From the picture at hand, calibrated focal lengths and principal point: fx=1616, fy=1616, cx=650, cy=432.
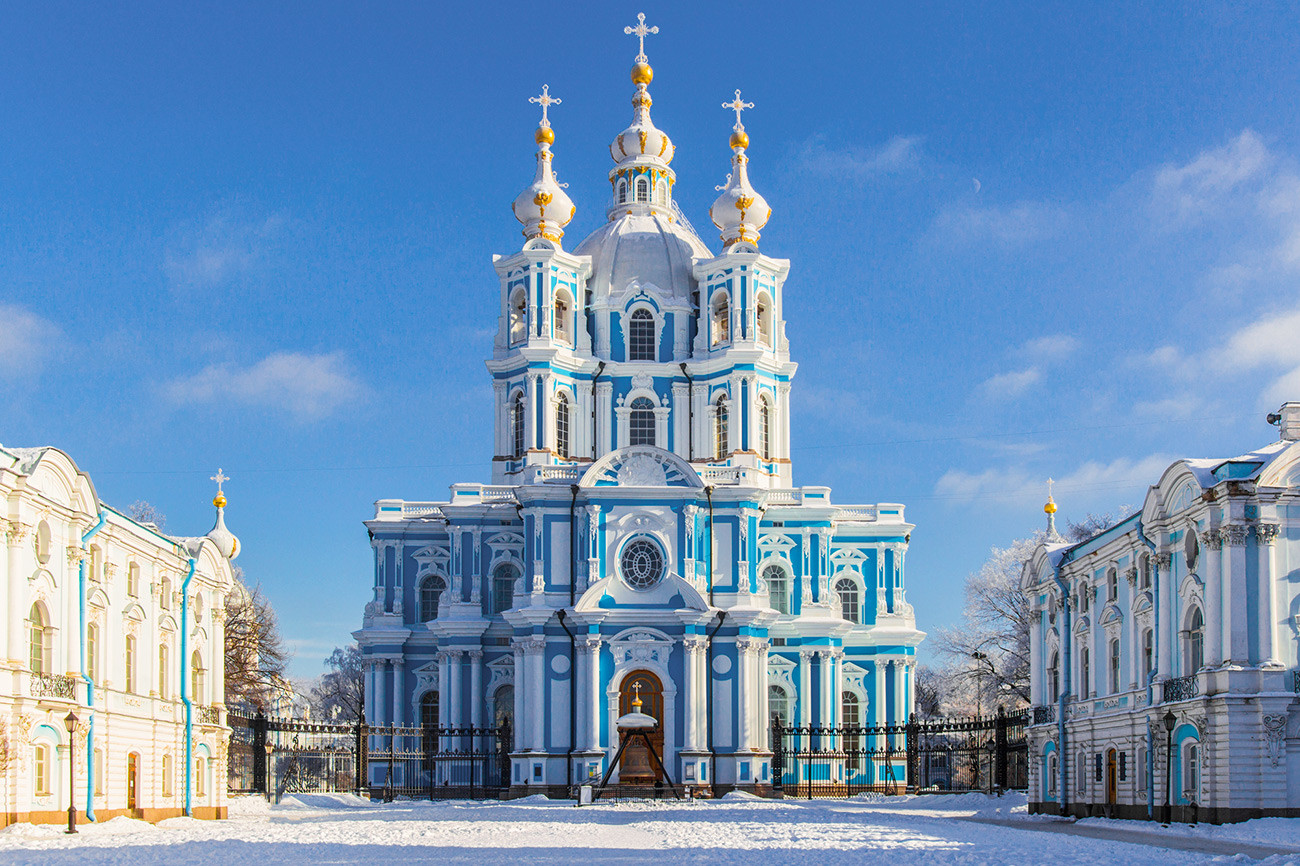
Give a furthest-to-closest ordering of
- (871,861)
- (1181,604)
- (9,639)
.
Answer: (1181,604)
(9,639)
(871,861)

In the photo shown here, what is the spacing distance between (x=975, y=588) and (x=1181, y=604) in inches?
1189

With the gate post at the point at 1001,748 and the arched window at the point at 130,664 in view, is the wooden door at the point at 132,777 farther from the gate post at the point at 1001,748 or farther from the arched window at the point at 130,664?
the gate post at the point at 1001,748

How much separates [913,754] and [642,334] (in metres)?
18.7

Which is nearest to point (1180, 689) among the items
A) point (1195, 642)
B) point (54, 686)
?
point (1195, 642)

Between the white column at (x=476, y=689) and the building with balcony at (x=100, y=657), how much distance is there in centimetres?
1323

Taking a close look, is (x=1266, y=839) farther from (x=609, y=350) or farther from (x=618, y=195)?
(x=618, y=195)

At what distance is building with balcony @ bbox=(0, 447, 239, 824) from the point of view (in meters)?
28.2

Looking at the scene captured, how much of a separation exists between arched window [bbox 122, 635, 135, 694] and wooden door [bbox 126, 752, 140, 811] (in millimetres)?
1432

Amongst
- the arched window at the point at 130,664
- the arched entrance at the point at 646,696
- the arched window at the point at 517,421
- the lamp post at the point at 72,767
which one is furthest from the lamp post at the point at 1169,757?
the arched window at the point at 517,421

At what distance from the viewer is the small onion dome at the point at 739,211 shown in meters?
59.6

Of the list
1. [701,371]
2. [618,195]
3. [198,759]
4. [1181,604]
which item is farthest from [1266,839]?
[618,195]

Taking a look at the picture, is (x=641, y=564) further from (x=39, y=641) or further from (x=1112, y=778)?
(x=39, y=641)

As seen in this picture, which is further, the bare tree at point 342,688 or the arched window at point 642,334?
the bare tree at point 342,688

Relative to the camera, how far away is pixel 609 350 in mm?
58781
